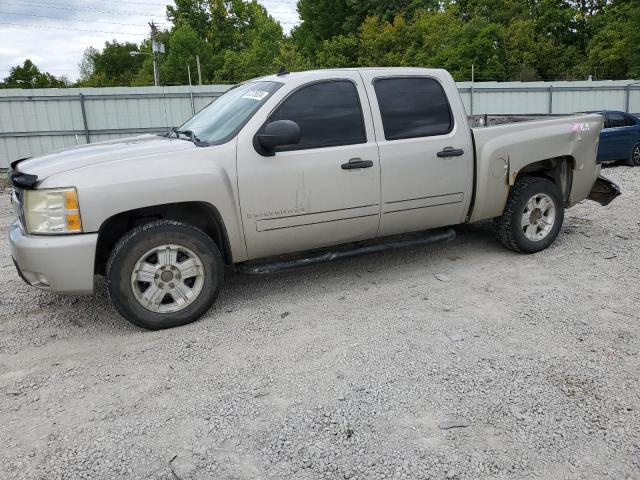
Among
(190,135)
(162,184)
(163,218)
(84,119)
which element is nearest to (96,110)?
(84,119)

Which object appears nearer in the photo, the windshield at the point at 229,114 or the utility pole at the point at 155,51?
the windshield at the point at 229,114

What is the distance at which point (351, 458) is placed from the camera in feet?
8.61

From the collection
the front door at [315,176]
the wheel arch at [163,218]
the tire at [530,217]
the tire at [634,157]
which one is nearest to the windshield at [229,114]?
the front door at [315,176]

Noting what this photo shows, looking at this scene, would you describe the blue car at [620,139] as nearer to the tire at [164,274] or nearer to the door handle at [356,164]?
the door handle at [356,164]

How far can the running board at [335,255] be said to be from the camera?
447cm

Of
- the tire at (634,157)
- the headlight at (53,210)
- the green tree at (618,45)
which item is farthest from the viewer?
the green tree at (618,45)

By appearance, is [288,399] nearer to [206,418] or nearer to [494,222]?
[206,418]

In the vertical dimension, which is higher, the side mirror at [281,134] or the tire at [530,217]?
the side mirror at [281,134]

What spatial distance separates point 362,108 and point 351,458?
2.98m

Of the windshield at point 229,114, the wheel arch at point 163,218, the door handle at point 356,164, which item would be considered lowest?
the wheel arch at point 163,218

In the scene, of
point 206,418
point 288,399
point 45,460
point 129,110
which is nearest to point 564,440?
point 288,399

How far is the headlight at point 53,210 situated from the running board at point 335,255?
1326 mm

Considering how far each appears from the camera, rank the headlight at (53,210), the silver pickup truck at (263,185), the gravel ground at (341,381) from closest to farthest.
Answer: the gravel ground at (341,381) < the headlight at (53,210) < the silver pickup truck at (263,185)

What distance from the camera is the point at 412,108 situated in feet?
16.3
